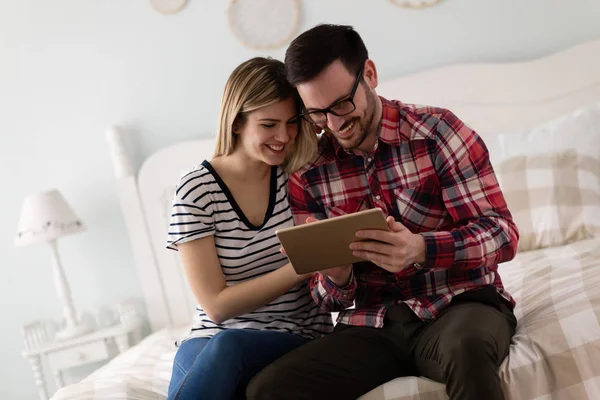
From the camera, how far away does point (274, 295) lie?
1.54 meters

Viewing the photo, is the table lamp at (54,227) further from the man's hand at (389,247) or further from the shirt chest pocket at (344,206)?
the man's hand at (389,247)

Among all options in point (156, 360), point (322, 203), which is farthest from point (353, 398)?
point (156, 360)

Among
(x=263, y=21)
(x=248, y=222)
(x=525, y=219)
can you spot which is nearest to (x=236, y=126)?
(x=248, y=222)

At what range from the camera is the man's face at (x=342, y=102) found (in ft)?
4.77

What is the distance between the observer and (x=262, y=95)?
1589 mm

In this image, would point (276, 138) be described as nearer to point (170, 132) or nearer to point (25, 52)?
point (170, 132)

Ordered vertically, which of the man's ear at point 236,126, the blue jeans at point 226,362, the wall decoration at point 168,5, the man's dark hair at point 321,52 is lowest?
the blue jeans at point 226,362

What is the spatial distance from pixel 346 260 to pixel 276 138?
388 millimetres

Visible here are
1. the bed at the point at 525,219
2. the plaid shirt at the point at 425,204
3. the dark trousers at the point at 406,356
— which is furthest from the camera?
the plaid shirt at the point at 425,204

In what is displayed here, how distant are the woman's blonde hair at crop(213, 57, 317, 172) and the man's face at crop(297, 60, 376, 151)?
0.10 m

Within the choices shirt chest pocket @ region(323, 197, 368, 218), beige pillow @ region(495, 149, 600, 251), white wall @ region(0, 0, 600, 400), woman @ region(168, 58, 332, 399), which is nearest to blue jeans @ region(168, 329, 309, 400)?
woman @ region(168, 58, 332, 399)

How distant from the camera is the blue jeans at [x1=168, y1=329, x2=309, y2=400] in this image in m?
1.33

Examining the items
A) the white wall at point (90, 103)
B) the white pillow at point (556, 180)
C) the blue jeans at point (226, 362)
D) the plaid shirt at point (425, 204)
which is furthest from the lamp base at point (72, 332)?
the white pillow at point (556, 180)

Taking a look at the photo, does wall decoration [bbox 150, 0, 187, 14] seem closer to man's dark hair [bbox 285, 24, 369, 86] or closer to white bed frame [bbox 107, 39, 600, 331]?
white bed frame [bbox 107, 39, 600, 331]
